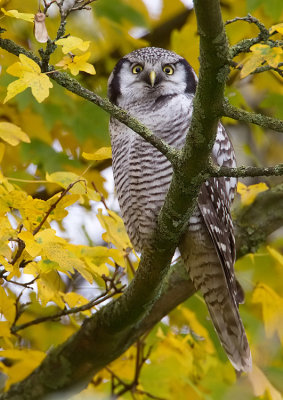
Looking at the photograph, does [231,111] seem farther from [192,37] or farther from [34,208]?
[192,37]

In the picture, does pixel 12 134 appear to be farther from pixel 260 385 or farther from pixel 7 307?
pixel 260 385

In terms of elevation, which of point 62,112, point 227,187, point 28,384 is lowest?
point 28,384

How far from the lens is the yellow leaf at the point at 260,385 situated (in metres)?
3.31

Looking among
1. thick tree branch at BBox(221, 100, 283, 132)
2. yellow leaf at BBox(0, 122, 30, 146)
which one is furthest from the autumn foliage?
thick tree branch at BBox(221, 100, 283, 132)

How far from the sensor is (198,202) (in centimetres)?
348

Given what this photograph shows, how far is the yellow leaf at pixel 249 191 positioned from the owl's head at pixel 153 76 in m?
0.66

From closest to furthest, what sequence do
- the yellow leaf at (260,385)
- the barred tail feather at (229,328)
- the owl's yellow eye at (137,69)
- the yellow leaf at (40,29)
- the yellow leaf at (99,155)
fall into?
the yellow leaf at (40,29) < the yellow leaf at (99,155) < the yellow leaf at (260,385) < the barred tail feather at (229,328) < the owl's yellow eye at (137,69)

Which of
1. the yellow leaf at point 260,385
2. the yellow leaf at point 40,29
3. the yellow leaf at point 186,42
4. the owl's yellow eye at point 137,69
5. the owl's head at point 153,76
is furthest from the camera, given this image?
the owl's yellow eye at point 137,69

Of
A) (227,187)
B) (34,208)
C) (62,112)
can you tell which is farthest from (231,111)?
(62,112)

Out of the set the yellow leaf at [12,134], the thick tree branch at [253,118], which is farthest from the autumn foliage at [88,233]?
the thick tree branch at [253,118]

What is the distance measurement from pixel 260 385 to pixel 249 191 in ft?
3.41

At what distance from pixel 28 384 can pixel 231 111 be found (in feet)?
6.80

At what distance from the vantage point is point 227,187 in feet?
12.0

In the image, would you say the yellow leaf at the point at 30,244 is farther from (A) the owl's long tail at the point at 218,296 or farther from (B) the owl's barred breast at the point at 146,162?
(A) the owl's long tail at the point at 218,296
